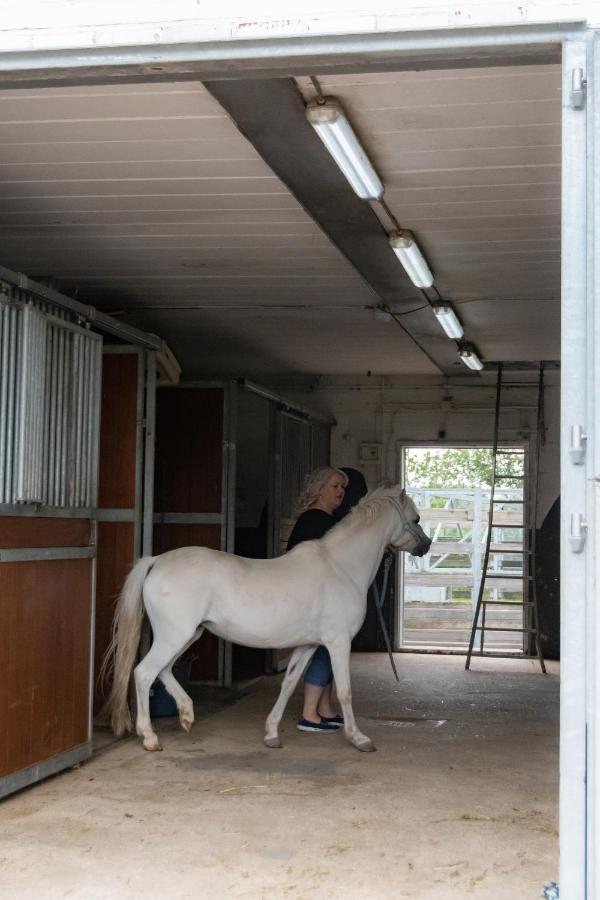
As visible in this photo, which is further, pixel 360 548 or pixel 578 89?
pixel 360 548

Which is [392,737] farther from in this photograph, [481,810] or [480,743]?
[481,810]

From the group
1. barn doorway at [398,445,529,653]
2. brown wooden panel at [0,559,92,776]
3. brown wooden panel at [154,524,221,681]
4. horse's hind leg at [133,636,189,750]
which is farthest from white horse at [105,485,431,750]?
barn doorway at [398,445,529,653]

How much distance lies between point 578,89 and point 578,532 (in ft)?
3.06

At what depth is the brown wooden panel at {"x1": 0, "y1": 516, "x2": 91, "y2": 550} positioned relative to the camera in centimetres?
405

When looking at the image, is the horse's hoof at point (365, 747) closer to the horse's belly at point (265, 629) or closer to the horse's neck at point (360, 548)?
the horse's belly at point (265, 629)

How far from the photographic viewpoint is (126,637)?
206 inches

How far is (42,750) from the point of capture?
433 centimetres

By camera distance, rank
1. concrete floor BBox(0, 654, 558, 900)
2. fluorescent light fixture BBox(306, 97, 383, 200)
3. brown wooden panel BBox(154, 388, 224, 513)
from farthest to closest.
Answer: brown wooden panel BBox(154, 388, 224, 513)
fluorescent light fixture BBox(306, 97, 383, 200)
concrete floor BBox(0, 654, 558, 900)

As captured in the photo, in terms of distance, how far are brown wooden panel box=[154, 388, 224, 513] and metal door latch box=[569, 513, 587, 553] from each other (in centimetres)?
523

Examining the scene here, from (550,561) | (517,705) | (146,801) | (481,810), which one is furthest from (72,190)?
(550,561)

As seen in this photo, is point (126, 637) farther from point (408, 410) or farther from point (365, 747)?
point (408, 410)

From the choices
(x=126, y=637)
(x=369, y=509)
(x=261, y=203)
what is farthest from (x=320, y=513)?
(x=261, y=203)

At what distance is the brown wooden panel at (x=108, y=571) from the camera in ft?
19.0

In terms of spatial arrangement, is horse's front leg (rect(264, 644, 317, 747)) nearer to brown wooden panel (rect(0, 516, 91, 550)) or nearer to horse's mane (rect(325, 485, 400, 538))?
horse's mane (rect(325, 485, 400, 538))
